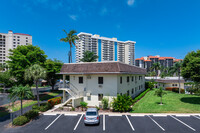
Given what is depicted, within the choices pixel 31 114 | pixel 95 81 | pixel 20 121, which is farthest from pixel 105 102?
pixel 20 121

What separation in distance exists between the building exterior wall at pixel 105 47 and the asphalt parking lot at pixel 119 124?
92.5 meters

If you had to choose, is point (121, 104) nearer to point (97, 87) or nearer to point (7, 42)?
point (97, 87)

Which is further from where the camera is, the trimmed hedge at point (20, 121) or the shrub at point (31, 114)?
the shrub at point (31, 114)

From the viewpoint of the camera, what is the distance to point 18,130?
13242 mm

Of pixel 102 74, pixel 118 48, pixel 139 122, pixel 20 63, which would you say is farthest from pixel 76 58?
pixel 139 122

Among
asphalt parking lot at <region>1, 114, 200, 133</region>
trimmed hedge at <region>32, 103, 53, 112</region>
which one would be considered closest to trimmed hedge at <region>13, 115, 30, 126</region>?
asphalt parking lot at <region>1, 114, 200, 133</region>

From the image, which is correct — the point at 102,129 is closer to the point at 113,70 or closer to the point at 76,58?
the point at 113,70

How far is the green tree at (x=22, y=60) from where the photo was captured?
26234 millimetres

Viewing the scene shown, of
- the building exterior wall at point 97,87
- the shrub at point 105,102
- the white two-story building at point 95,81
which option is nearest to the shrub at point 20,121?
the white two-story building at point 95,81

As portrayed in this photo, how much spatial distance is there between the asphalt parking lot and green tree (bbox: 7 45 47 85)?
1480 centimetres

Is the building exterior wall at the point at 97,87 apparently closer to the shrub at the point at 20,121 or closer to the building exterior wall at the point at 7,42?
the shrub at the point at 20,121

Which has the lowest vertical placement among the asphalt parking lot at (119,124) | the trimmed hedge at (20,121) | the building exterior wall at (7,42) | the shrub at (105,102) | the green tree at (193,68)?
the asphalt parking lot at (119,124)

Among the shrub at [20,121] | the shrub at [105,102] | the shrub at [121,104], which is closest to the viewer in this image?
the shrub at [20,121]

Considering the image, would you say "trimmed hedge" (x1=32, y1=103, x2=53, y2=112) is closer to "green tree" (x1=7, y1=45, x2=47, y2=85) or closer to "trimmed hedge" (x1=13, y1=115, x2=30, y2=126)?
"trimmed hedge" (x1=13, y1=115, x2=30, y2=126)
